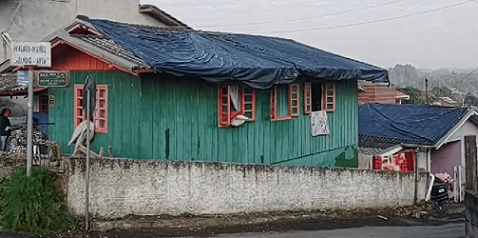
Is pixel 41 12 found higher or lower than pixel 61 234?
higher

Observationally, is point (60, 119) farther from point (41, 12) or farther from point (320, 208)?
point (41, 12)

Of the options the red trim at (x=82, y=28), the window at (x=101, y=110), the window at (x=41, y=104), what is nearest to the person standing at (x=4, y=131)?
the window at (x=41, y=104)

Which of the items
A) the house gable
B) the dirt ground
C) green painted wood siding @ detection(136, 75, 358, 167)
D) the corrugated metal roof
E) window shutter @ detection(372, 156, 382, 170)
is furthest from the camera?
window shutter @ detection(372, 156, 382, 170)

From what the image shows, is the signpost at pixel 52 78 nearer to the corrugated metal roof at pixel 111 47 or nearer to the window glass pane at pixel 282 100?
the corrugated metal roof at pixel 111 47

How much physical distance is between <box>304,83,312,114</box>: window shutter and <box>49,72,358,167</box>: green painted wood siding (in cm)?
24

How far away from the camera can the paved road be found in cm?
1327

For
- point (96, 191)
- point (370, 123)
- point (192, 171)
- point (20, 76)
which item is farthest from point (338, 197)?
point (370, 123)

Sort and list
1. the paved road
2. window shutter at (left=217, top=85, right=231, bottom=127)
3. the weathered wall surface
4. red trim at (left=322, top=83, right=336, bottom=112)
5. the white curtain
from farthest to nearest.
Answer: red trim at (left=322, top=83, right=336, bottom=112)
the white curtain
window shutter at (left=217, top=85, right=231, bottom=127)
the paved road
the weathered wall surface

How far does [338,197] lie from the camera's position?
16172mm

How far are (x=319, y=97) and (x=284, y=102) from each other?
6.29 feet

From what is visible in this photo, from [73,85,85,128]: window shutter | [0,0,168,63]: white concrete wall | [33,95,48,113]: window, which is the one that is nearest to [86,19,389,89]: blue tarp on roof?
[73,85,85,128]: window shutter

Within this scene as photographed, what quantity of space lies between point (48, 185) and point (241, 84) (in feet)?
18.8

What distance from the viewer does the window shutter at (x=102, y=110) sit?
15008 mm

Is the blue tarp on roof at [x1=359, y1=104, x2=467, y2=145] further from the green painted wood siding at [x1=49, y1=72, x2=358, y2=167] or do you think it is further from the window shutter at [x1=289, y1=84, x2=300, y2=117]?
the window shutter at [x1=289, y1=84, x2=300, y2=117]
